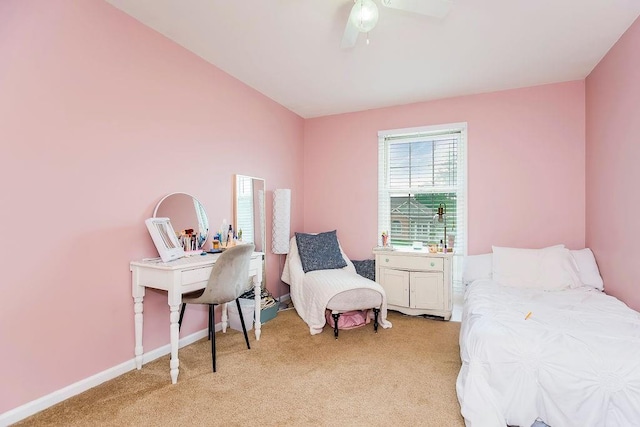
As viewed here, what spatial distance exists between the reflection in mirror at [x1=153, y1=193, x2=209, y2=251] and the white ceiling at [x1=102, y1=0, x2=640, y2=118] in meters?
1.34

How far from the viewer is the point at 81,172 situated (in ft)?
6.55

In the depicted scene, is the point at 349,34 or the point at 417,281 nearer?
the point at 349,34

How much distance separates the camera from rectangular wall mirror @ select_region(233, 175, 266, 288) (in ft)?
10.8

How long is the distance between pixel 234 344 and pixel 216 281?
2.65ft

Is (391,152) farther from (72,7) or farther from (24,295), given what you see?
(24,295)

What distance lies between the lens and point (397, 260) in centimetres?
357

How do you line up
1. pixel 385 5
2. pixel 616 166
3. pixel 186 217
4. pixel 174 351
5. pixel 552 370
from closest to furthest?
pixel 552 370 → pixel 385 5 → pixel 174 351 → pixel 616 166 → pixel 186 217

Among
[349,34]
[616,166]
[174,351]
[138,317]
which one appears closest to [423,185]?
[616,166]

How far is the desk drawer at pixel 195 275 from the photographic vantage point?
2.18 meters

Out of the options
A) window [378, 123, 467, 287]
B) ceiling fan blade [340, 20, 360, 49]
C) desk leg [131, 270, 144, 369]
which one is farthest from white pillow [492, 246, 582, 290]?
desk leg [131, 270, 144, 369]

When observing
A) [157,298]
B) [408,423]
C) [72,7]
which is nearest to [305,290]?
[157,298]

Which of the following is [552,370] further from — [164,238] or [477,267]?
[164,238]

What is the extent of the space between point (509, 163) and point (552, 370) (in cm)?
254

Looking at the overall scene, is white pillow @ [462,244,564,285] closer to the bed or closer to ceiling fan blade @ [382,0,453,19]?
the bed
